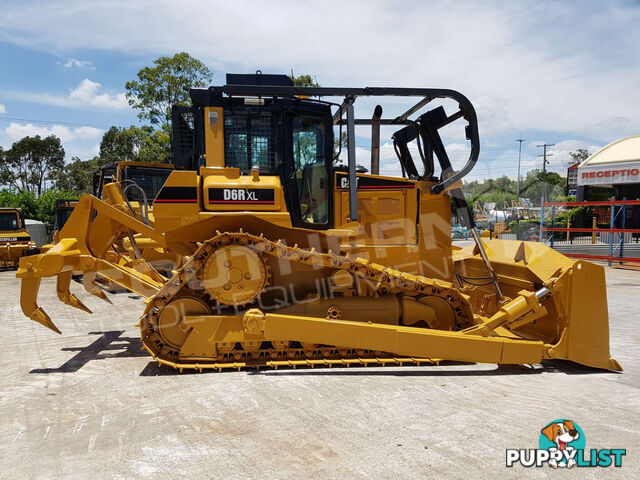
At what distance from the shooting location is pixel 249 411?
4.08 m

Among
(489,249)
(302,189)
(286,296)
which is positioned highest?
(302,189)

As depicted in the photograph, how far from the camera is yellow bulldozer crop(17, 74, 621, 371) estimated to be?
501 cm

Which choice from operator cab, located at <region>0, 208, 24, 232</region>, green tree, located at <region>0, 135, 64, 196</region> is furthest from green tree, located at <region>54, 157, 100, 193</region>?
operator cab, located at <region>0, 208, 24, 232</region>

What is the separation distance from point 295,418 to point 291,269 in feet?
6.53

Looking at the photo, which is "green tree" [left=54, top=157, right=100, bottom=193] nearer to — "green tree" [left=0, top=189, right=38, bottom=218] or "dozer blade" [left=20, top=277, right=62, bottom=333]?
"green tree" [left=0, top=189, right=38, bottom=218]

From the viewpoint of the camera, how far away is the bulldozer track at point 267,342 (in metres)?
5.02

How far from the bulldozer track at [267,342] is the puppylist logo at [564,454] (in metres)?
1.77

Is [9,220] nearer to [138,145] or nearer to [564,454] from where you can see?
[138,145]

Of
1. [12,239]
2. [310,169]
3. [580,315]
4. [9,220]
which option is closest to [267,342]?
[310,169]

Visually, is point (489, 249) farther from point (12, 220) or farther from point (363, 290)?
point (12, 220)

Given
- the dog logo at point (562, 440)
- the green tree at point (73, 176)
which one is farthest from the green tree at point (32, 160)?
the dog logo at point (562, 440)

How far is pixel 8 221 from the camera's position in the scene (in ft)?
58.0

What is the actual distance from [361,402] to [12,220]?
18.5 metres

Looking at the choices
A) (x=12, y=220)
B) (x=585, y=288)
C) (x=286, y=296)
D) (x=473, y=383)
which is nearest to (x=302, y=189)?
(x=286, y=296)
